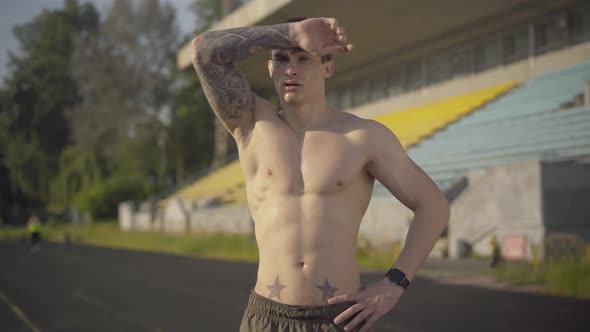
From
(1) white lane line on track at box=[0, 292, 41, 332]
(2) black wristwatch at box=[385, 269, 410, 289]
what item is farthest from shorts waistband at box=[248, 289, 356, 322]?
(1) white lane line on track at box=[0, 292, 41, 332]

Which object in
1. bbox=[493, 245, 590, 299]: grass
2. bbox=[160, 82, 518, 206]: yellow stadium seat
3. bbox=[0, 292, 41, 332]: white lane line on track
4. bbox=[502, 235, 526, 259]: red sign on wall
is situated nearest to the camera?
bbox=[0, 292, 41, 332]: white lane line on track

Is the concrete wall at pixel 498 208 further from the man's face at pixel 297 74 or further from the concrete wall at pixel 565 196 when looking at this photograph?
the man's face at pixel 297 74

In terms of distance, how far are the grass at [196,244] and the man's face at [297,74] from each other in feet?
33.8

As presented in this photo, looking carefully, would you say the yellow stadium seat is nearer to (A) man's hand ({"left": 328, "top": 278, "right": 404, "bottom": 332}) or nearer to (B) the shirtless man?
(B) the shirtless man

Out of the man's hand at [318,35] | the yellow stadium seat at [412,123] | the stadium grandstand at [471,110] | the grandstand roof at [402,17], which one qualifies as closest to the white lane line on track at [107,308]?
the man's hand at [318,35]

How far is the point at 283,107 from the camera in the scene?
7.73 feet

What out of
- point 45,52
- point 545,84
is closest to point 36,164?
point 45,52

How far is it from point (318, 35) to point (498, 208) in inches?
454

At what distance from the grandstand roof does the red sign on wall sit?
10.0 m

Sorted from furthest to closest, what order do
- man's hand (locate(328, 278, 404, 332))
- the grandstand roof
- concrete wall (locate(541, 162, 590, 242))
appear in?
the grandstand roof, concrete wall (locate(541, 162, 590, 242)), man's hand (locate(328, 278, 404, 332))

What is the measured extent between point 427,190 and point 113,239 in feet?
89.9

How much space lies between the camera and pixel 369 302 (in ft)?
6.93

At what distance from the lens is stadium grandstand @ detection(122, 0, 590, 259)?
468 inches

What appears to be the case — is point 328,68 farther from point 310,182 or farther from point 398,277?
point 398,277
